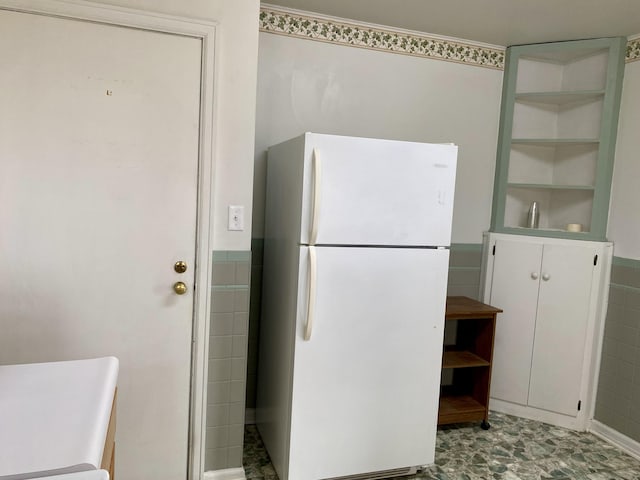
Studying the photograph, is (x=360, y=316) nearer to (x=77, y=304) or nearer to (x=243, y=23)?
(x=77, y=304)

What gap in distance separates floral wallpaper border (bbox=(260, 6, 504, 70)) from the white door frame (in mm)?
730

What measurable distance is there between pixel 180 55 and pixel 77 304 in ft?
3.67

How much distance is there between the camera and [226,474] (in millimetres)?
2146

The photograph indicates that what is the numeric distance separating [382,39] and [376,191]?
4.05ft

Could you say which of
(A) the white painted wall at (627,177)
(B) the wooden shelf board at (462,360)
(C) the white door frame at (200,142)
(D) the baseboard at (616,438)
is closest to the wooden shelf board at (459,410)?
(B) the wooden shelf board at (462,360)

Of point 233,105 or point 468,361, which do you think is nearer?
point 233,105

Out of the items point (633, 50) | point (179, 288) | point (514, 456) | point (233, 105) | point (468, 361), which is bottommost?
point (514, 456)

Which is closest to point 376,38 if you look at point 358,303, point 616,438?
point 358,303

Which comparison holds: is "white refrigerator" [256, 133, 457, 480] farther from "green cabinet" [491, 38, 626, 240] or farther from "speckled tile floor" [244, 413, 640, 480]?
"green cabinet" [491, 38, 626, 240]

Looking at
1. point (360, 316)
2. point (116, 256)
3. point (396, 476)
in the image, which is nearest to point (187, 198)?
point (116, 256)

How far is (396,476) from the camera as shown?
2.29 meters

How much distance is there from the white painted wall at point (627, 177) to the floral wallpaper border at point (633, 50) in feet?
0.09

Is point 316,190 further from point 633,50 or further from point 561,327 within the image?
point 633,50

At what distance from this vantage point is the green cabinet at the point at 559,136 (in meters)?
2.73
